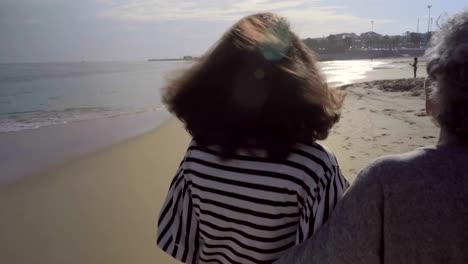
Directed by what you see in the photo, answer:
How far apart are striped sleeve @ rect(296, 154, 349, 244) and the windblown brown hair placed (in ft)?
0.48

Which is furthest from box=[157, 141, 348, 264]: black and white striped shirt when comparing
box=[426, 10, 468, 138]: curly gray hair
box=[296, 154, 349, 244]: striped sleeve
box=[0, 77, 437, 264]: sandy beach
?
box=[0, 77, 437, 264]: sandy beach

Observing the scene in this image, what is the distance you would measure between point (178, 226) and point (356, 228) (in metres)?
0.85

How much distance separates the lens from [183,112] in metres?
1.55

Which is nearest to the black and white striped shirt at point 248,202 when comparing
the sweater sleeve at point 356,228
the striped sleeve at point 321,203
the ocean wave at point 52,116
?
the striped sleeve at point 321,203

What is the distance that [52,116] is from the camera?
13.6m

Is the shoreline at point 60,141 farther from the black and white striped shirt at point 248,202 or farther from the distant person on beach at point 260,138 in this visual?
the distant person on beach at point 260,138

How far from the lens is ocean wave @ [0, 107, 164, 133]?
11836 mm

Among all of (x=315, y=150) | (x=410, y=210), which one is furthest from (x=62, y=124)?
(x=410, y=210)

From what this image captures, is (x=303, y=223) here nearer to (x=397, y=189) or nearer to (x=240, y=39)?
(x=397, y=189)

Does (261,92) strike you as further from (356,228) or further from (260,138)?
(356,228)

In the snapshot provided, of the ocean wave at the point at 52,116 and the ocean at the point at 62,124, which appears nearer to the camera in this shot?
the ocean at the point at 62,124

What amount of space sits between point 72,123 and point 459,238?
1217cm

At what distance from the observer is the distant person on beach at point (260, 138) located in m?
1.34

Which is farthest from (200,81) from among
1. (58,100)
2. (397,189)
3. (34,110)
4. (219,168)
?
(58,100)
